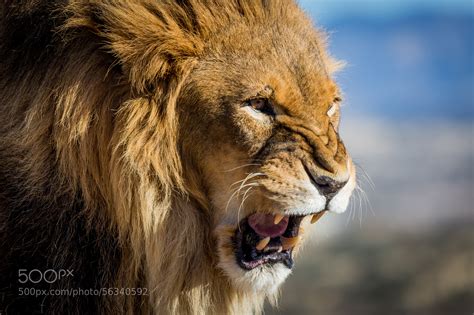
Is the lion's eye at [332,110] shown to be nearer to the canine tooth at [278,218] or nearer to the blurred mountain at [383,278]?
the canine tooth at [278,218]

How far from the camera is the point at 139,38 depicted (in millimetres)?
3859

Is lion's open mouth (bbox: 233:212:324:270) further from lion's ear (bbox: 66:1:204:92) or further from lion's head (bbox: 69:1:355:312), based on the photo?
lion's ear (bbox: 66:1:204:92)

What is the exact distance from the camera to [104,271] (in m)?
3.90

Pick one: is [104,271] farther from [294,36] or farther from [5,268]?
[294,36]

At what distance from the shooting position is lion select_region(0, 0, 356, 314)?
12.6ft

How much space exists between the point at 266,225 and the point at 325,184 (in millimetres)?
379

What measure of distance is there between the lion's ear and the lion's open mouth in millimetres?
674

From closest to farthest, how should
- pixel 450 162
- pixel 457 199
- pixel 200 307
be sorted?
1. pixel 200 307
2. pixel 457 199
3. pixel 450 162

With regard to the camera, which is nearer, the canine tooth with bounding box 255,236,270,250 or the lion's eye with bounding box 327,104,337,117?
the canine tooth with bounding box 255,236,270,250

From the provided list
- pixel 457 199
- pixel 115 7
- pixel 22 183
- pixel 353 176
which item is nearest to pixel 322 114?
pixel 353 176

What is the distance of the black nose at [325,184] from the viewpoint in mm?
3707

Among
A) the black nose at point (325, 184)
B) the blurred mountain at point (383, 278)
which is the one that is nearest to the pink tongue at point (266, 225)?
the black nose at point (325, 184)

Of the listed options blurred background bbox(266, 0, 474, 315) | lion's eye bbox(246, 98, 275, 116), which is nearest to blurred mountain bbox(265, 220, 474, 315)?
blurred background bbox(266, 0, 474, 315)

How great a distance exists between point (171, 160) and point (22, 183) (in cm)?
59
